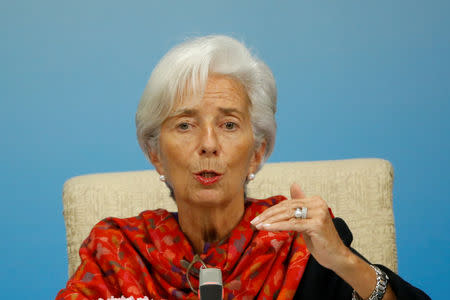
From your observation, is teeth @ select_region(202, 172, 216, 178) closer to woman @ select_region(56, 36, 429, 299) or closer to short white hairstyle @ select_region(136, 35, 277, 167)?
woman @ select_region(56, 36, 429, 299)

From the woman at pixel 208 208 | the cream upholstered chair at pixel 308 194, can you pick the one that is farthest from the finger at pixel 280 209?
the cream upholstered chair at pixel 308 194

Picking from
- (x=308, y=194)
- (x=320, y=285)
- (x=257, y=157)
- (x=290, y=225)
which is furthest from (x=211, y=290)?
(x=308, y=194)

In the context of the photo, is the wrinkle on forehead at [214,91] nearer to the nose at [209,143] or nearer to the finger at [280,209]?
the nose at [209,143]

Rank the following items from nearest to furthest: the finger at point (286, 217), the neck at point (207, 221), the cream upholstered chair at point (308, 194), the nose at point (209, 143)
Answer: the finger at point (286, 217) → the nose at point (209, 143) → the neck at point (207, 221) → the cream upholstered chair at point (308, 194)

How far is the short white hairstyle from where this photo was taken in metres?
1.73

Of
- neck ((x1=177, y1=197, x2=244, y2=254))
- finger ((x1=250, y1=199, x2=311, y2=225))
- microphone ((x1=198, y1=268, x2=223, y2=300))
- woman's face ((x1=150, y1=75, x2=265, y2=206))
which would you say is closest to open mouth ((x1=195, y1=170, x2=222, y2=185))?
woman's face ((x1=150, y1=75, x2=265, y2=206))

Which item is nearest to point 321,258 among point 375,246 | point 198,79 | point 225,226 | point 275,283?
point 275,283

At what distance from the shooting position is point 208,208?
1.79 meters

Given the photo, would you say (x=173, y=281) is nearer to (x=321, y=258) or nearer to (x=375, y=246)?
(x=321, y=258)

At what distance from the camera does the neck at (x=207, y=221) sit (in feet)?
5.93

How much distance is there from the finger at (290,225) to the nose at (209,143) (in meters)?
0.36

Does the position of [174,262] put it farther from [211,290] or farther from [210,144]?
[211,290]

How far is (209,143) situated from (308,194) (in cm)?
71

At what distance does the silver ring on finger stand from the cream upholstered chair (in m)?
0.83
